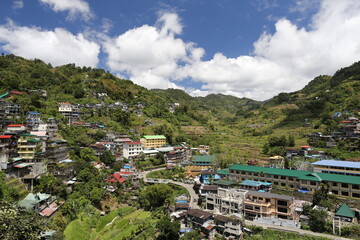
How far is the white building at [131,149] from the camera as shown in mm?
50469

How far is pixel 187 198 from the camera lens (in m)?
34.7

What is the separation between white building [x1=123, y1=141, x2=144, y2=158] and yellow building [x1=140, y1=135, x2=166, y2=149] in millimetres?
5601

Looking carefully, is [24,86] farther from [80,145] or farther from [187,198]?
[187,198]

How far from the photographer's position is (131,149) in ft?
167

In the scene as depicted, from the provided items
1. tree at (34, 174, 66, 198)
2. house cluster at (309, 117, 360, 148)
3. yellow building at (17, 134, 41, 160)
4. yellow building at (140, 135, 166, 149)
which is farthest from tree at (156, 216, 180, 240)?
house cluster at (309, 117, 360, 148)

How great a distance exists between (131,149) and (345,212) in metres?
39.8

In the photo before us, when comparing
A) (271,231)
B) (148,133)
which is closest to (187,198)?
(271,231)

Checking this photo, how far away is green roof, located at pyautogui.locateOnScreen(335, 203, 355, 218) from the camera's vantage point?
24.7 m

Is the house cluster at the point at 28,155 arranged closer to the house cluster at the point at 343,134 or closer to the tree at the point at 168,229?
the tree at the point at 168,229

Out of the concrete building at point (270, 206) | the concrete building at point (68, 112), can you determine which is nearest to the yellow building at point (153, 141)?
the concrete building at point (68, 112)

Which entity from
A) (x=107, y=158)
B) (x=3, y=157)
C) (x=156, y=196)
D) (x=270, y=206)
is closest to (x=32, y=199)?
(x=3, y=157)

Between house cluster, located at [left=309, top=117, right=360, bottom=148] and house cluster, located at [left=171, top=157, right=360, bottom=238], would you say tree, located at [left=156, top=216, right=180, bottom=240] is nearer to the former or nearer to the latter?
house cluster, located at [left=171, top=157, right=360, bottom=238]

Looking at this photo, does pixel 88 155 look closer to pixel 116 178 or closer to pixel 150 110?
pixel 116 178

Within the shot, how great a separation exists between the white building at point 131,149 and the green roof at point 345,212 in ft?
127
